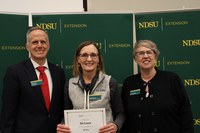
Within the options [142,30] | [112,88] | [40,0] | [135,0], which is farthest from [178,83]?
[40,0]

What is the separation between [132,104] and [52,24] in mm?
1595

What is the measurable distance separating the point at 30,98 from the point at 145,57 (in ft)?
4.16

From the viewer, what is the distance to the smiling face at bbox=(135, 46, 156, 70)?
2.78 metres

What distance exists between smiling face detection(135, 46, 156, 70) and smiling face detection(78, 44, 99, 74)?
1.54 ft

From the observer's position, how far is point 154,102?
2.72m

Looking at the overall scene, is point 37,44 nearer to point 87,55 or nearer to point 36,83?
point 36,83

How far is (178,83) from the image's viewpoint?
277 cm

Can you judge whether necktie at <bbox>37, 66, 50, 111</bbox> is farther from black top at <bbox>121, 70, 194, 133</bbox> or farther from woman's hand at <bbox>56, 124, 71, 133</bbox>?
black top at <bbox>121, 70, 194, 133</bbox>

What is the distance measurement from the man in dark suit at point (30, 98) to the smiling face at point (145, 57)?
3.16 feet

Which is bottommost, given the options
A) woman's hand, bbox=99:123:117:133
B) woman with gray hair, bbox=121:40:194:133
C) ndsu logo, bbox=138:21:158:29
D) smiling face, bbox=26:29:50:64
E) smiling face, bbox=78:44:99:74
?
woman's hand, bbox=99:123:117:133

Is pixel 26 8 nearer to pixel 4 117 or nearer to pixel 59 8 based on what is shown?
pixel 59 8

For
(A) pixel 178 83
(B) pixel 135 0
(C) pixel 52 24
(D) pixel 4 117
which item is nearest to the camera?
(D) pixel 4 117

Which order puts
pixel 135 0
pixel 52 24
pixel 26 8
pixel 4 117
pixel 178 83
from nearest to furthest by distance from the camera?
1. pixel 4 117
2. pixel 178 83
3. pixel 52 24
4. pixel 26 8
5. pixel 135 0

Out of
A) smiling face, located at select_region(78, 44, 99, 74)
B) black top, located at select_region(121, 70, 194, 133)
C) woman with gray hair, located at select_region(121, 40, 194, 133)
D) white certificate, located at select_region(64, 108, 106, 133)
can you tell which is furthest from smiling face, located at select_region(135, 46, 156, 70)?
white certificate, located at select_region(64, 108, 106, 133)
